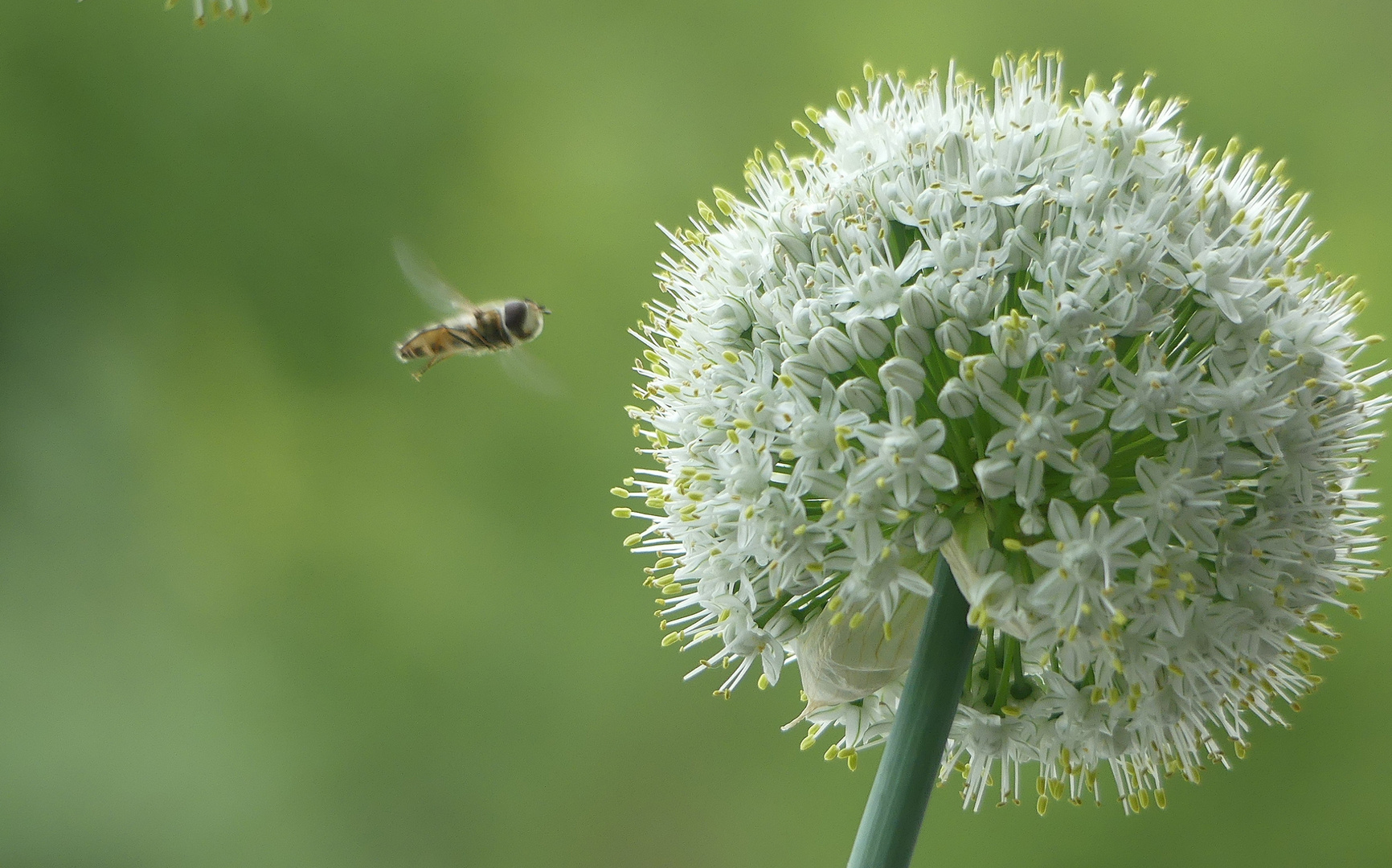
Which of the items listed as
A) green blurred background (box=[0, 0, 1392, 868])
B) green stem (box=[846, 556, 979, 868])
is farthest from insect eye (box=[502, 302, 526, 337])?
green blurred background (box=[0, 0, 1392, 868])

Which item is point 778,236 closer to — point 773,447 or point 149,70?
point 773,447

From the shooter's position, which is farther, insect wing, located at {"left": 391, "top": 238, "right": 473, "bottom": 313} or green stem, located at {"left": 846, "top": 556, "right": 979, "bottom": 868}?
insect wing, located at {"left": 391, "top": 238, "right": 473, "bottom": 313}

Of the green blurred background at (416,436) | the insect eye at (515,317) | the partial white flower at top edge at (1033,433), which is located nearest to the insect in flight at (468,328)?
→ the insect eye at (515,317)

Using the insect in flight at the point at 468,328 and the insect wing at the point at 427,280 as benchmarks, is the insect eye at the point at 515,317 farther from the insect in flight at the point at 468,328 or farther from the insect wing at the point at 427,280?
the insect wing at the point at 427,280

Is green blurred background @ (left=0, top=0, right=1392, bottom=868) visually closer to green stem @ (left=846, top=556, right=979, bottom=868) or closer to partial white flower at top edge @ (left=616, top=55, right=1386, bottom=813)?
partial white flower at top edge @ (left=616, top=55, right=1386, bottom=813)

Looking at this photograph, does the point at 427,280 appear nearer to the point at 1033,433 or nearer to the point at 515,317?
the point at 515,317

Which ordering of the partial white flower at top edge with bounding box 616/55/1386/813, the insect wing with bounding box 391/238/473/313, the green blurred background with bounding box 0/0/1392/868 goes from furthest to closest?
1. the green blurred background with bounding box 0/0/1392/868
2. the insect wing with bounding box 391/238/473/313
3. the partial white flower at top edge with bounding box 616/55/1386/813
